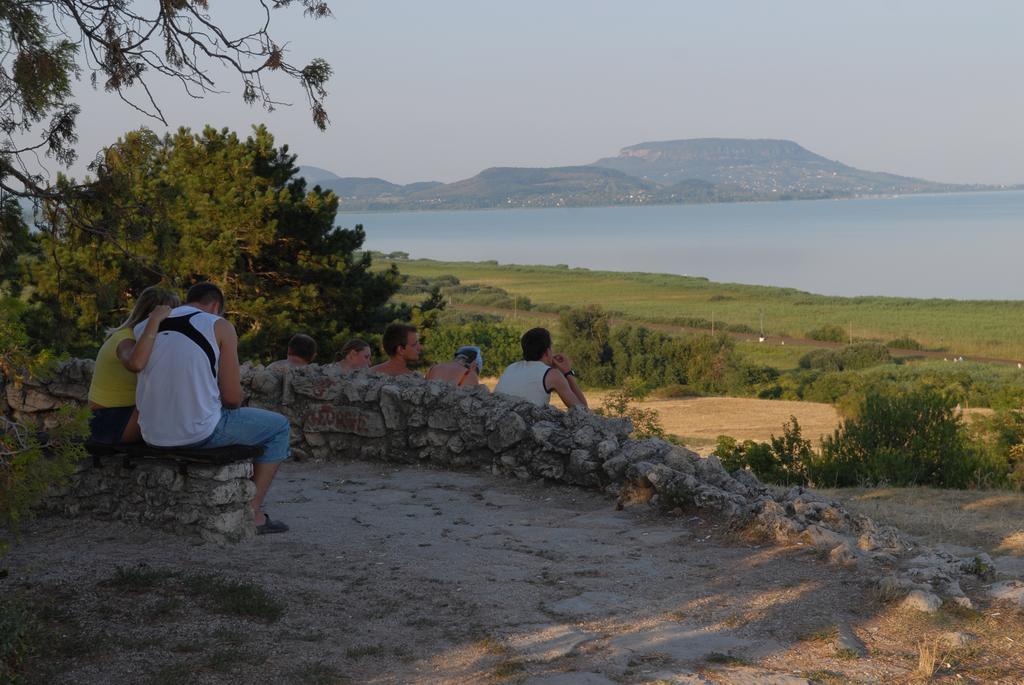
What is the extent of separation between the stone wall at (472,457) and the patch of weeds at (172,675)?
161 centimetres

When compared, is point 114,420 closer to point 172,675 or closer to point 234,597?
point 234,597

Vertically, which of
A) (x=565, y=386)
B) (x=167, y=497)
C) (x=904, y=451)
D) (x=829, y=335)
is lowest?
(x=829, y=335)

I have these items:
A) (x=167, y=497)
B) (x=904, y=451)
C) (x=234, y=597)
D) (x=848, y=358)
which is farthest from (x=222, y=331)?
(x=848, y=358)

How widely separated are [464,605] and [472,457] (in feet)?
10.7

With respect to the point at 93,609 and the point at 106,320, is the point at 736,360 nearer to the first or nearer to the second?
the point at 106,320

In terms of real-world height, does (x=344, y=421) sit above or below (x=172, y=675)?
above

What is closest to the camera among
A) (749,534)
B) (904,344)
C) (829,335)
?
(749,534)

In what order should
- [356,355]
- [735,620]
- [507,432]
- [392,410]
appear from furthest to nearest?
[356,355], [392,410], [507,432], [735,620]

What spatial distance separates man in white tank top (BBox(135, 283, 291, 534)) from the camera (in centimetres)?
577

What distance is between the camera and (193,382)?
5762mm

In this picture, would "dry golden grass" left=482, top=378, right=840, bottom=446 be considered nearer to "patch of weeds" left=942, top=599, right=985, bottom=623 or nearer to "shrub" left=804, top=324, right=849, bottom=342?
"patch of weeds" left=942, top=599, right=985, bottom=623

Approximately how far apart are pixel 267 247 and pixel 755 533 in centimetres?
1600

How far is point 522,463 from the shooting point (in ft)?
26.5

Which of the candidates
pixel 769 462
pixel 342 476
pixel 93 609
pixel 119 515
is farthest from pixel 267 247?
pixel 93 609
